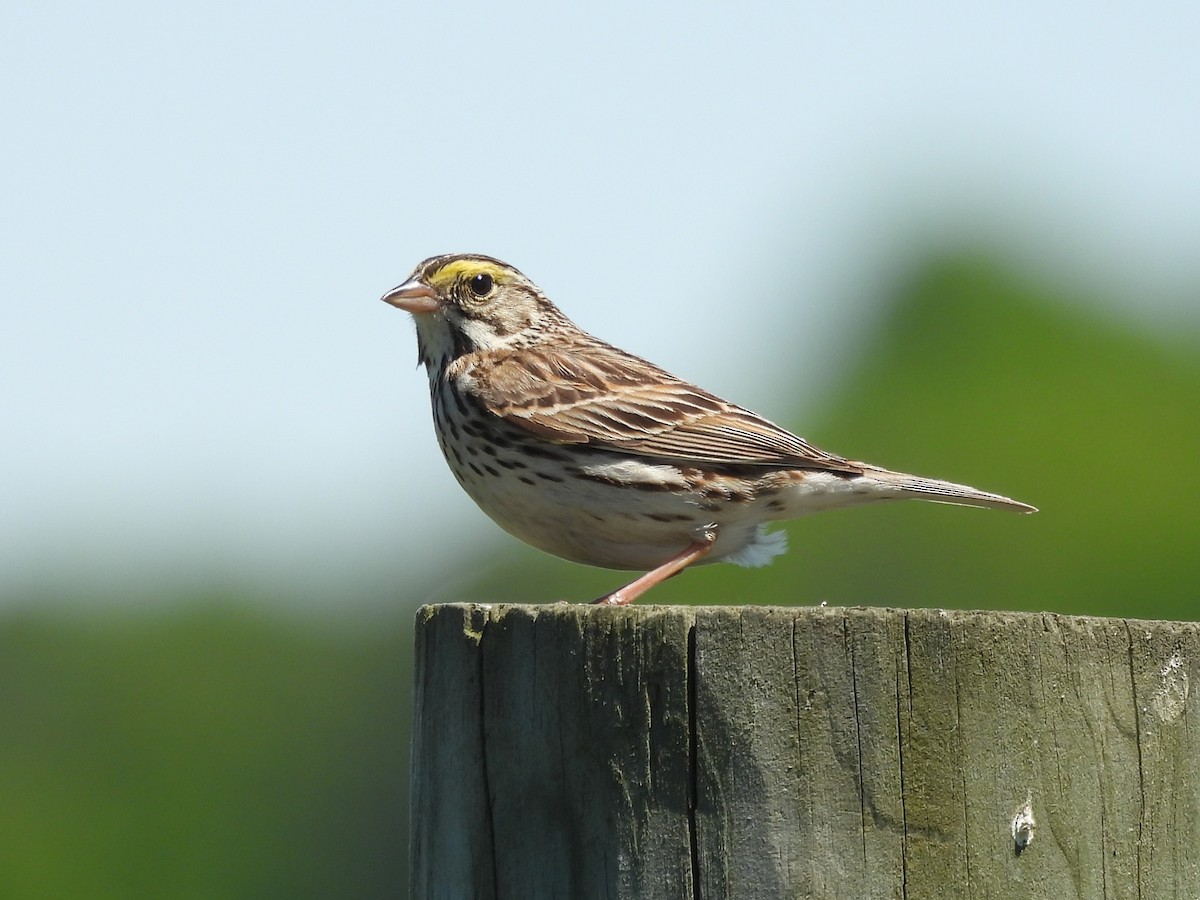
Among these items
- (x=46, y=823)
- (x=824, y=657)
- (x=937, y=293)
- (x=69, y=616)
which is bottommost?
(x=46, y=823)

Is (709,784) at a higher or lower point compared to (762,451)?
lower

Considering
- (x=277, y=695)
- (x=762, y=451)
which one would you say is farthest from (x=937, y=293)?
(x=762, y=451)

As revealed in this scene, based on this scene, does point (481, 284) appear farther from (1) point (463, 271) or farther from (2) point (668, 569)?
(2) point (668, 569)

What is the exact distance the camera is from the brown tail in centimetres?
889

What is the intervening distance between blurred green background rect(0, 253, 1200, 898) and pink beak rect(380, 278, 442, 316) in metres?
22.8

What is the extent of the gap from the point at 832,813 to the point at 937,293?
45523 millimetres

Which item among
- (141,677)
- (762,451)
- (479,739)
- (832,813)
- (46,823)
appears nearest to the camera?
(832,813)

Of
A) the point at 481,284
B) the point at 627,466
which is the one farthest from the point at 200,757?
the point at 627,466

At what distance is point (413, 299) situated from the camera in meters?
9.89

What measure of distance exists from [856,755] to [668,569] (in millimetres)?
3804

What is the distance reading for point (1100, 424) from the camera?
4097cm

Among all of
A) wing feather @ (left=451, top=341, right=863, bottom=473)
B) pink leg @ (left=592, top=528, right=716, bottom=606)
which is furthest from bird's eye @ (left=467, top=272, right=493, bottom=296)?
pink leg @ (left=592, top=528, right=716, bottom=606)

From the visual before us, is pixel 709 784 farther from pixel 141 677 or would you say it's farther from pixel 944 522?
pixel 141 677

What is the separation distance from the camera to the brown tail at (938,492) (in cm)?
889
